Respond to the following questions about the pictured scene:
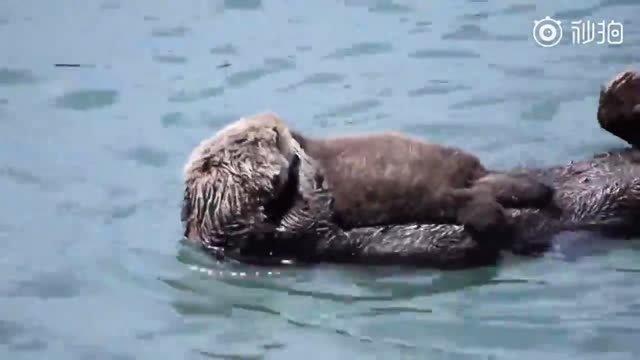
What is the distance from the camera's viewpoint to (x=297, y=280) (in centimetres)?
523

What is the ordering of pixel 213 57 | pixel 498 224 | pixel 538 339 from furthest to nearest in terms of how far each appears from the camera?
1. pixel 213 57
2. pixel 498 224
3. pixel 538 339

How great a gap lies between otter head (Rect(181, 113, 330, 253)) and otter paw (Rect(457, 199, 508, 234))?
48 cm

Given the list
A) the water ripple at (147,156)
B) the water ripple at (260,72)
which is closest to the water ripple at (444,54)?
the water ripple at (260,72)

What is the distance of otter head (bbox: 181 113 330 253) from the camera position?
524 centimetres

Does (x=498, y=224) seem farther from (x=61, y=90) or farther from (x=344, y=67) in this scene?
(x=61, y=90)

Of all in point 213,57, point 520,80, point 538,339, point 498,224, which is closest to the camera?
point 538,339

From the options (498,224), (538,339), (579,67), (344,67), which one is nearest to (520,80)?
(579,67)

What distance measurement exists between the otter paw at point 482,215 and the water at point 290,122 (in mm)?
178

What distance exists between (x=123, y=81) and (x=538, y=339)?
3586 millimetres

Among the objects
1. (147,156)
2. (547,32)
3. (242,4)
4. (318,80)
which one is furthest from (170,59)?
(547,32)

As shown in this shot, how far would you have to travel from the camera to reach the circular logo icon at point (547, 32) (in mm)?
7824

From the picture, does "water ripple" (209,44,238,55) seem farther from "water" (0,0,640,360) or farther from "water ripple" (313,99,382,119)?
"water ripple" (313,99,382,119)

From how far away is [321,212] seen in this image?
5.21m

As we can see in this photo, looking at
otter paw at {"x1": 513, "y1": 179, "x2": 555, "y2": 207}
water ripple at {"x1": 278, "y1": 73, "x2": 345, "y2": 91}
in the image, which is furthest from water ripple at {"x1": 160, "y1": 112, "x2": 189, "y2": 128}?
otter paw at {"x1": 513, "y1": 179, "x2": 555, "y2": 207}
